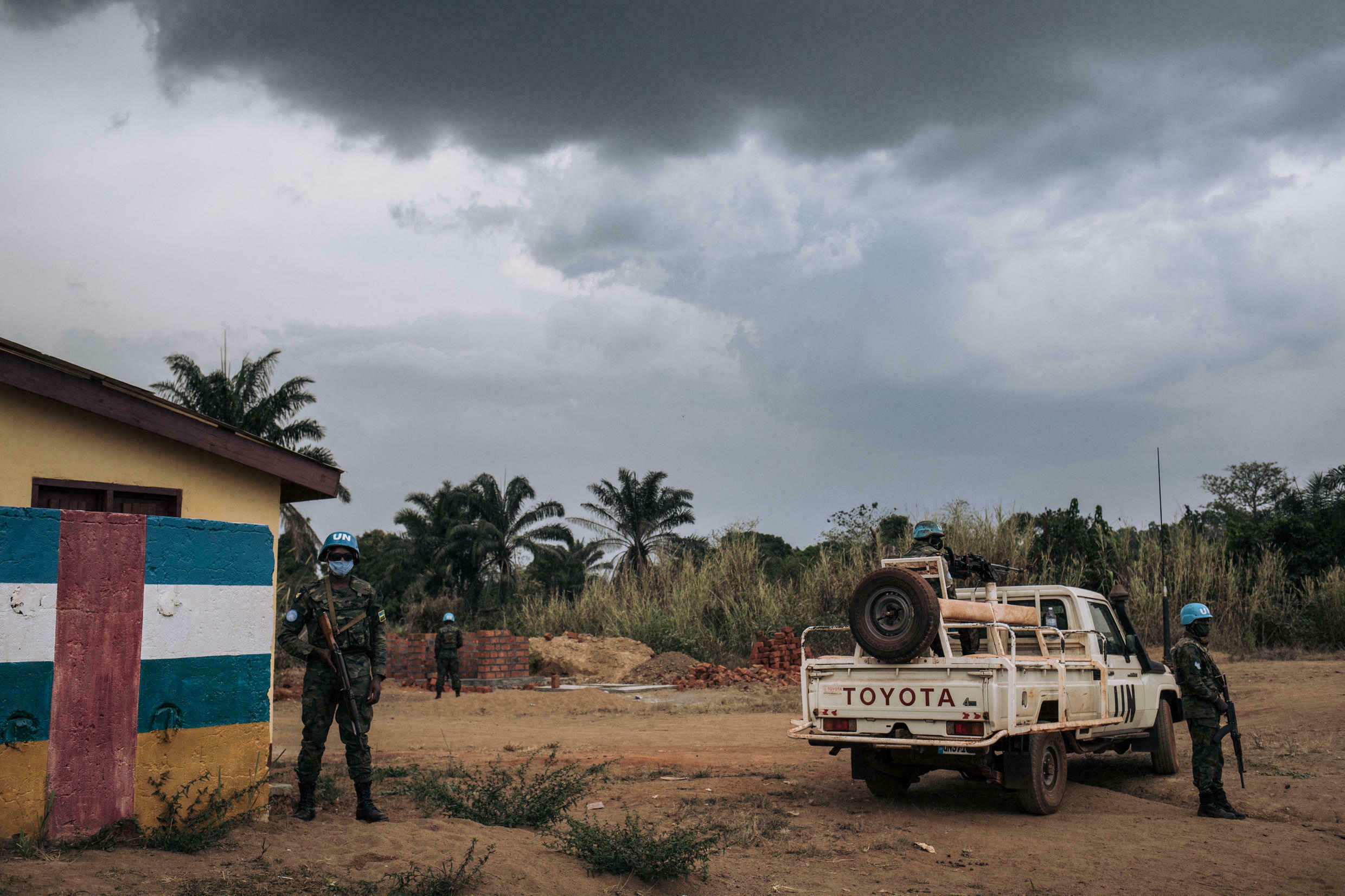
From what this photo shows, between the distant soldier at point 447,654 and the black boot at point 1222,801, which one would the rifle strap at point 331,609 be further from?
the distant soldier at point 447,654

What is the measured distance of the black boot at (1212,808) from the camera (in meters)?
7.49

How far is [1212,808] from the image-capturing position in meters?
7.54

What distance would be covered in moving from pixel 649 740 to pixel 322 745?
23.1 ft

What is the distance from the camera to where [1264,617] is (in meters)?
22.1

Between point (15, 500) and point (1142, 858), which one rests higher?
point (15, 500)

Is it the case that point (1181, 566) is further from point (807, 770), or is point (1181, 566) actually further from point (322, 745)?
point (322, 745)

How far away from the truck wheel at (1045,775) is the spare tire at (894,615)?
1151mm

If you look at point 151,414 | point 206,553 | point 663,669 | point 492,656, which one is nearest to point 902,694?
point 206,553

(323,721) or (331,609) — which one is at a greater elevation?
(331,609)

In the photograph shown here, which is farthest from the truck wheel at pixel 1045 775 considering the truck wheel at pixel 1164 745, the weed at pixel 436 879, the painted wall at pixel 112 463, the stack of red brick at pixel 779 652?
the stack of red brick at pixel 779 652

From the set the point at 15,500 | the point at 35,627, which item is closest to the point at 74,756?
the point at 35,627

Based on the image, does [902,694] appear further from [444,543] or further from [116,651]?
[444,543]

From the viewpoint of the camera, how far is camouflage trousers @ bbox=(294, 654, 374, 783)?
6.30 meters

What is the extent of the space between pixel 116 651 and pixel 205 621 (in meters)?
0.53
